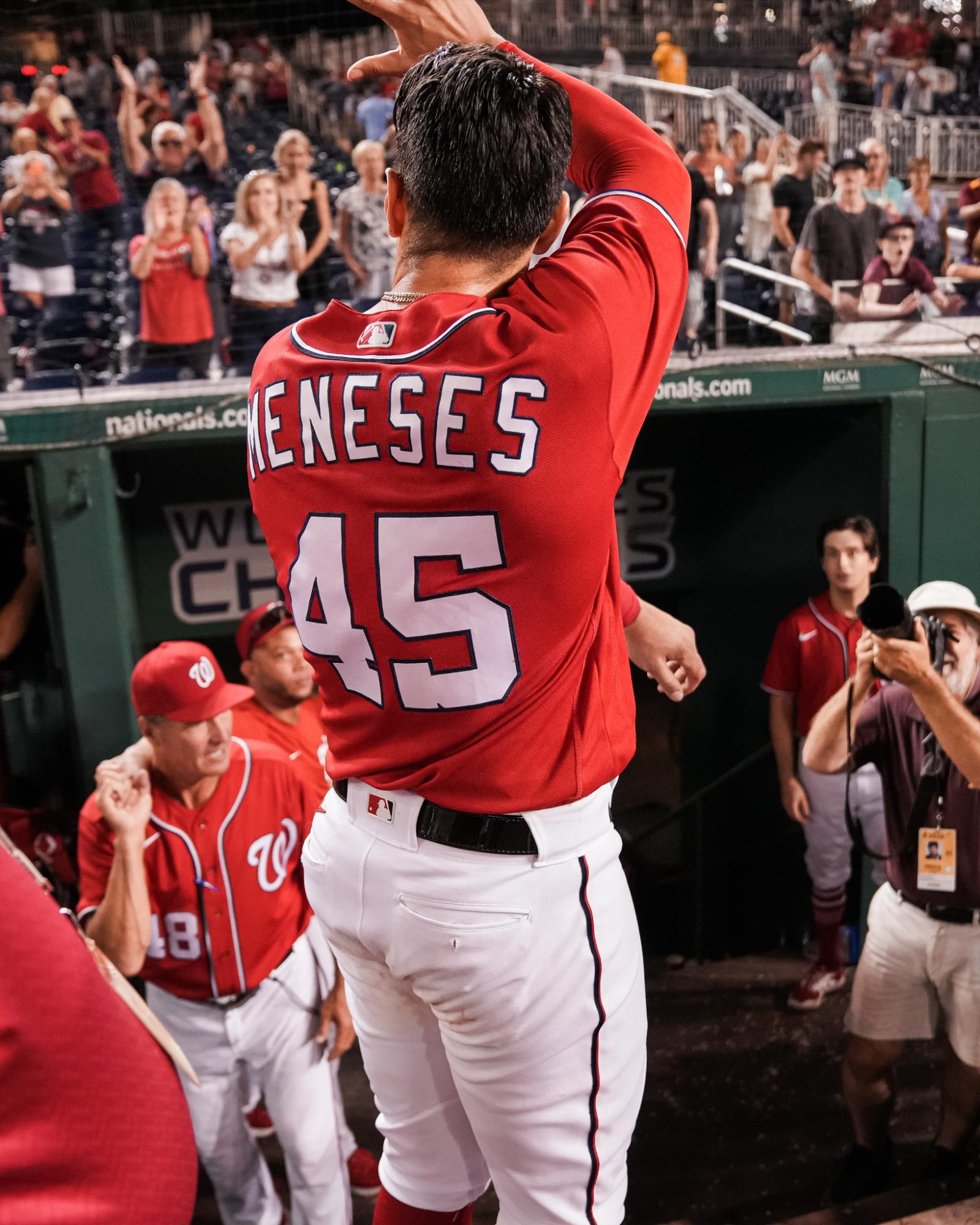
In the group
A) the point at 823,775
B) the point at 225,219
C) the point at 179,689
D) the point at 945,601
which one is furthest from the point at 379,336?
the point at 225,219

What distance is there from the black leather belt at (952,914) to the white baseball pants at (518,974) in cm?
198

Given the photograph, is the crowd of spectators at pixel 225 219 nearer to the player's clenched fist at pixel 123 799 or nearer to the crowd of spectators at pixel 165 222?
the crowd of spectators at pixel 165 222

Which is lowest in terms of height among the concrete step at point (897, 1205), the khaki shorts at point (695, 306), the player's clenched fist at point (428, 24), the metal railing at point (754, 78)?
the concrete step at point (897, 1205)

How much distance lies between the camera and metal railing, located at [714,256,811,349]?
4.55 m

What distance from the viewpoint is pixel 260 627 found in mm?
3602

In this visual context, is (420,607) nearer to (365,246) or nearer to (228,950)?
(228,950)

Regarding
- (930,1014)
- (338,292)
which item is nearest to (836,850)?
(930,1014)

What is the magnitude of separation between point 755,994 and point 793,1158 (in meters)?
1.37

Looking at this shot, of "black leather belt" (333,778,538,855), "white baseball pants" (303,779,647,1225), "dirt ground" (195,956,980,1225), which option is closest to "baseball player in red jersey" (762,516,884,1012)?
"dirt ground" (195,956,980,1225)

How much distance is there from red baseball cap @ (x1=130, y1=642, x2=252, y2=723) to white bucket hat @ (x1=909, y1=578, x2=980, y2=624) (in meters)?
1.79

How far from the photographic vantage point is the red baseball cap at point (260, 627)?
3.56 m

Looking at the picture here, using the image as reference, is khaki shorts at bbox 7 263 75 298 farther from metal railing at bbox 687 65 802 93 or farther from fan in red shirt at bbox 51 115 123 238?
metal railing at bbox 687 65 802 93

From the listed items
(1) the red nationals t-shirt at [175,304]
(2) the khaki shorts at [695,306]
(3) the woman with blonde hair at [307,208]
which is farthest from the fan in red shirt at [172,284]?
(2) the khaki shorts at [695,306]

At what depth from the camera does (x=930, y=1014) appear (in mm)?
3092
